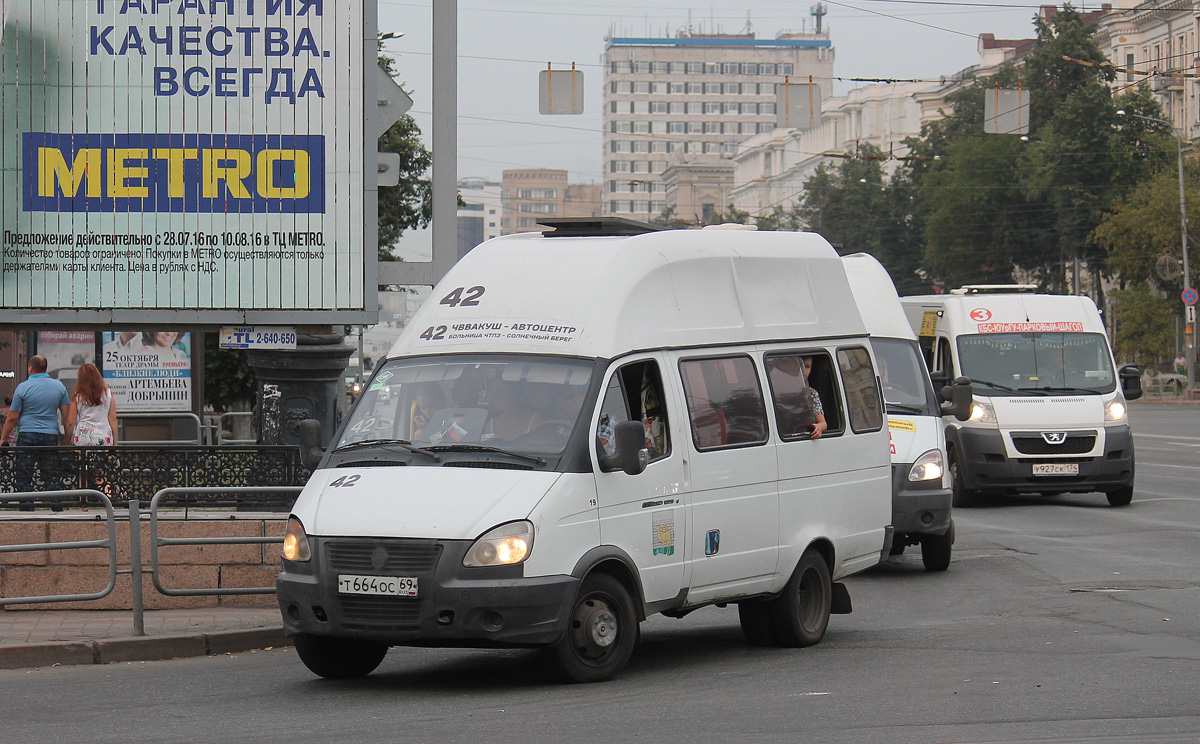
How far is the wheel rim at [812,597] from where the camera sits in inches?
405

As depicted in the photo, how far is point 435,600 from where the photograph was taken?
7.99m

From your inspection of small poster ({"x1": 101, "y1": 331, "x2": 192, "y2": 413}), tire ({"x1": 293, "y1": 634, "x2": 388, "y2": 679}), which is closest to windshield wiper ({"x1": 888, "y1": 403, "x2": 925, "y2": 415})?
tire ({"x1": 293, "y1": 634, "x2": 388, "y2": 679})

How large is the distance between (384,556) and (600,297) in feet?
6.33

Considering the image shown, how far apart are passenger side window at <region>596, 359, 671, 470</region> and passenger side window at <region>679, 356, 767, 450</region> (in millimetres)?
233

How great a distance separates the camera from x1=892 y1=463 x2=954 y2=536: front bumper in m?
13.7

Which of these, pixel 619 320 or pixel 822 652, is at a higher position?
pixel 619 320

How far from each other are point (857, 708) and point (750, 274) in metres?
3.28

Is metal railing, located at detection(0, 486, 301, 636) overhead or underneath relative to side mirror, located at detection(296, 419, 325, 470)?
underneath

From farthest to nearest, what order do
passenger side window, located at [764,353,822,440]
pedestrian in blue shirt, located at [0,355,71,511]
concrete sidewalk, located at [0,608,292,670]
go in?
pedestrian in blue shirt, located at [0,355,71,511] → passenger side window, located at [764,353,822,440] → concrete sidewalk, located at [0,608,292,670]

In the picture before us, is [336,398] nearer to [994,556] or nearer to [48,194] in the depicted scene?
[48,194]

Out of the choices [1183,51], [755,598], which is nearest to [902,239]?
[1183,51]

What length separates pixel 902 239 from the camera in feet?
294

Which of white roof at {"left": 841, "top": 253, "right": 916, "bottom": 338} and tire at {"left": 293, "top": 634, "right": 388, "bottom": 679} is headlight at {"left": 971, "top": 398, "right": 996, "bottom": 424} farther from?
tire at {"left": 293, "top": 634, "right": 388, "bottom": 679}

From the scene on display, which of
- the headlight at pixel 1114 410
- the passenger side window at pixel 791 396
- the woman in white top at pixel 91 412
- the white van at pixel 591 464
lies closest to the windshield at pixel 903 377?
the headlight at pixel 1114 410
